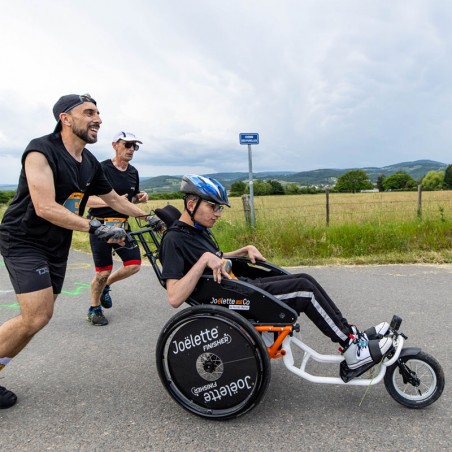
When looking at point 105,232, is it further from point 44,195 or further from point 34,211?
point 34,211

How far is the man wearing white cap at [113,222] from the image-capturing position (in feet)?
13.3

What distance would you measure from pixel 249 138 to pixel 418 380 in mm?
6523

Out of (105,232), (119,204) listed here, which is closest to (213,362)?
(105,232)

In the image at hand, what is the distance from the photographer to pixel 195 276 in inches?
91.2

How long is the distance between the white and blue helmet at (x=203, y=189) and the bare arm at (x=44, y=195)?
67 centimetres

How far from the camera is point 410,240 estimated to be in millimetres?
7238

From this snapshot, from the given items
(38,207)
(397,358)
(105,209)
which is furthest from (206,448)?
(105,209)

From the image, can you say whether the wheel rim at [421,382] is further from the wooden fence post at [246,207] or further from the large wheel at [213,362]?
the wooden fence post at [246,207]

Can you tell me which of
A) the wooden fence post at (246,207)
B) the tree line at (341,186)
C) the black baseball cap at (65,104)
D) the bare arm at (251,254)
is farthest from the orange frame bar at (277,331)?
the wooden fence post at (246,207)

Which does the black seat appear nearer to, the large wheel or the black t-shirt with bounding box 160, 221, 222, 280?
the black t-shirt with bounding box 160, 221, 222, 280

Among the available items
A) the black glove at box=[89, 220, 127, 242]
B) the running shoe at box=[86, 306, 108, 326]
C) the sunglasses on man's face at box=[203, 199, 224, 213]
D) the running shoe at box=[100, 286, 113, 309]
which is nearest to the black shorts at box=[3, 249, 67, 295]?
the black glove at box=[89, 220, 127, 242]

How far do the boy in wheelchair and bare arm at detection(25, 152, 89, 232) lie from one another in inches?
22.9

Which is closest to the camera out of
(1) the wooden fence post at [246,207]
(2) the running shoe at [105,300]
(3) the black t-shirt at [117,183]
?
(3) the black t-shirt at [117,183]

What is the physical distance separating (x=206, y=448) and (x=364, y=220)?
24.3 ft
